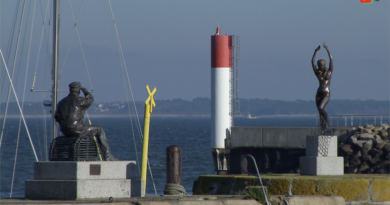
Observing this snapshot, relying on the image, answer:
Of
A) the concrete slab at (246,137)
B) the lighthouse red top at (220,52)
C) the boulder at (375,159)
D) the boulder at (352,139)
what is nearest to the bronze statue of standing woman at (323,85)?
the boulder at (375,159)

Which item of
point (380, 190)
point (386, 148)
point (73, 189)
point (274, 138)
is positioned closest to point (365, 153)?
point (386, 148)

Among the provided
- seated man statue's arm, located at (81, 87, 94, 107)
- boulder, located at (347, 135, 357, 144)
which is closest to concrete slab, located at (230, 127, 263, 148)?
boulder, located at (347, 135, 357, 144)

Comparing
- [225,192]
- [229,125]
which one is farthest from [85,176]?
[229,125]

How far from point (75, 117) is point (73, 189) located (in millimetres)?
1601

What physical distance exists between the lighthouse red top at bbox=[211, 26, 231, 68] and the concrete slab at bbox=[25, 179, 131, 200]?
2015 centimetres

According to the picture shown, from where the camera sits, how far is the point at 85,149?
1152 centimetres

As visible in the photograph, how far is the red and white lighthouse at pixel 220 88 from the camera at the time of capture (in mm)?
31188

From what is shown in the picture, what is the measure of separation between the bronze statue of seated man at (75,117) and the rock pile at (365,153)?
15829mm

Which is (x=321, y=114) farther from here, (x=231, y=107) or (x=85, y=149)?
(x=231, y=107)

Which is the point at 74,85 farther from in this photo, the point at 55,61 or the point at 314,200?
the point at 55,61

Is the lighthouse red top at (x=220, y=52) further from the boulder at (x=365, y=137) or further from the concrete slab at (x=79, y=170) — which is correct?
the concrete slab at (x=79, y=170)

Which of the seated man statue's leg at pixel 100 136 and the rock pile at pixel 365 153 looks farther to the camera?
the rock pile at pixel 365 153

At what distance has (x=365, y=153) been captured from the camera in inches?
1016

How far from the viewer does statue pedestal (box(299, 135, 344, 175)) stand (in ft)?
49.7
